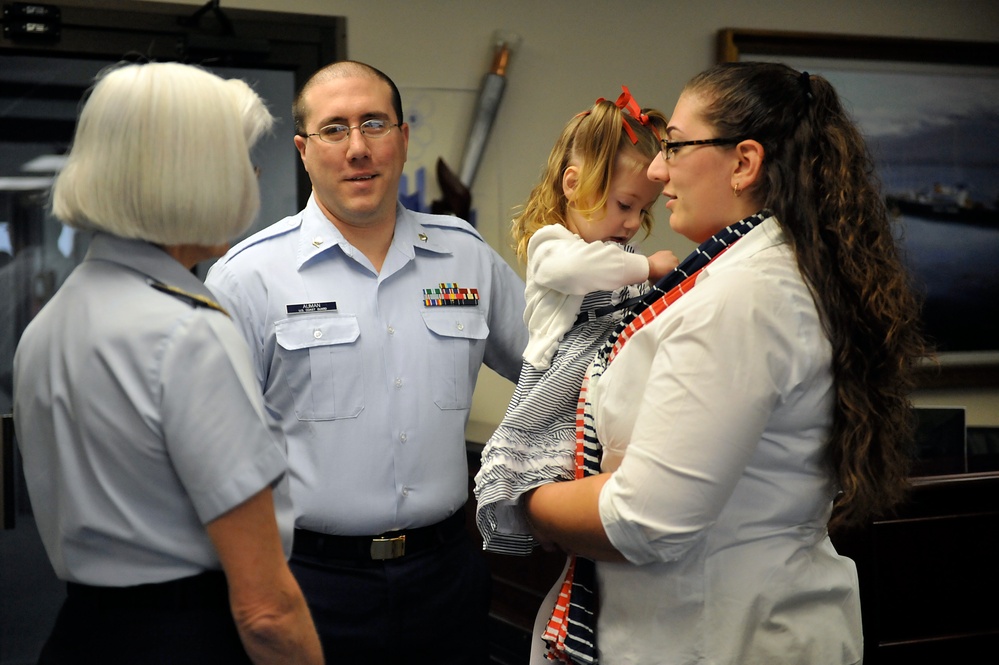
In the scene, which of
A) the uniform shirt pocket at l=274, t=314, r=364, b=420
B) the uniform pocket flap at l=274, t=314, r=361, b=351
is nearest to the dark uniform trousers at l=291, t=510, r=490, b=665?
the uniform shirt pocket at l=274, t=314, r=364, b=420

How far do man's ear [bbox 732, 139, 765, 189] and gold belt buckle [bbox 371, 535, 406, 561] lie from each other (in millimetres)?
1061

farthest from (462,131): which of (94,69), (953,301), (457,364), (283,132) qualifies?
(953,301)

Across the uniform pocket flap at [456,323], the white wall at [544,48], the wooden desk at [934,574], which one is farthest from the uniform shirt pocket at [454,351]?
the white wall at [544,48]

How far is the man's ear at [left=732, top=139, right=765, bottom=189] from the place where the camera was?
142 centimetres

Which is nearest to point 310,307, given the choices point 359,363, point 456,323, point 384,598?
point 359,363

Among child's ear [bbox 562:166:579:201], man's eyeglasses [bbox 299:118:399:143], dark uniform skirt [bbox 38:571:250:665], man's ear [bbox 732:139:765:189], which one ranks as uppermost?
man's eyeglasses [bbox 299:118:399:143]

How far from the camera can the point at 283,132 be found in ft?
12.0

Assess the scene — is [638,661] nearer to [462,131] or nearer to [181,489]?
[181,489]

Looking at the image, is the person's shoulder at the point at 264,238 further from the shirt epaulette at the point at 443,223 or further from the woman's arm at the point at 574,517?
the woman's arm at the point at 574,517

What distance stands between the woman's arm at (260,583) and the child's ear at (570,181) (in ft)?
2.89

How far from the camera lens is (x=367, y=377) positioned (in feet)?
7.02

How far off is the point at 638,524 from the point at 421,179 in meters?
2.64

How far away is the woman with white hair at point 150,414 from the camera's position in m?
1.19

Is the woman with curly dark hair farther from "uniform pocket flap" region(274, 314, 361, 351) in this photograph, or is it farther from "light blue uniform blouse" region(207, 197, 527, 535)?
"uniform pocket flap" region(274, 314, 361, 351)
